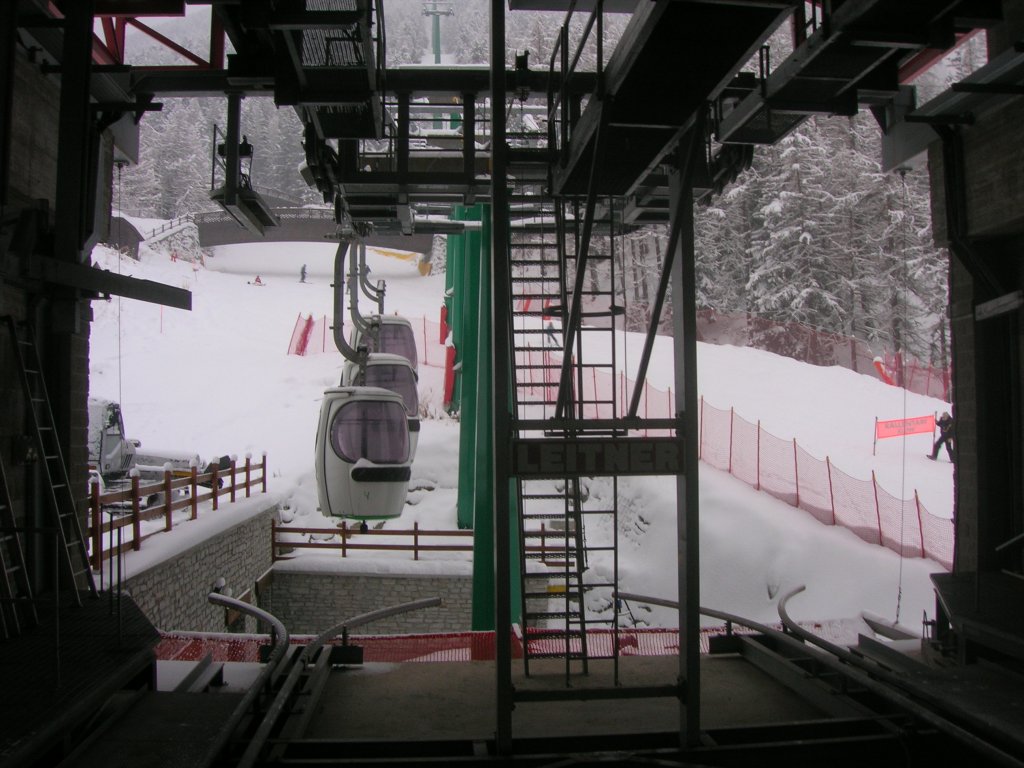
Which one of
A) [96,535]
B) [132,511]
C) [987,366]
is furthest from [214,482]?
[987,366]

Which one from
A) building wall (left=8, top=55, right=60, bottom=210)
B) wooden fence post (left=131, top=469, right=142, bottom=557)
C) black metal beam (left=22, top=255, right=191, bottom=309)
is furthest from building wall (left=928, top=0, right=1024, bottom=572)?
wooden fence post (left=131, top=469, right=142, bottom=557)

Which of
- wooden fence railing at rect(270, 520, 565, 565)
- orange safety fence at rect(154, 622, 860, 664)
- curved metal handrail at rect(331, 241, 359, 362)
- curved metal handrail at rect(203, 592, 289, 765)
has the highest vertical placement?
curved metal handrail at rect(331, 241, 359, 362)

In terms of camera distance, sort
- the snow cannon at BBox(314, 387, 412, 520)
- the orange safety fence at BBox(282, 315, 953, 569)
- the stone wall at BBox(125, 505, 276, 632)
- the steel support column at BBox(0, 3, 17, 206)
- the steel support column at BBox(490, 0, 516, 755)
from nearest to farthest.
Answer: the steel support column at BBox(490, 0, 516, 755)
the steel support column at BBox(0, 3, 17, 206)
the snow cannon at BBox(314, 387, 412, 520)
the stone wall at BBox(125, 505, 276, 632)
the orange safety fence at BBox(282, 315, 953, 569)

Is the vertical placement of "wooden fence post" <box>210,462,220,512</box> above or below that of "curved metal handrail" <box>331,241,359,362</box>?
below

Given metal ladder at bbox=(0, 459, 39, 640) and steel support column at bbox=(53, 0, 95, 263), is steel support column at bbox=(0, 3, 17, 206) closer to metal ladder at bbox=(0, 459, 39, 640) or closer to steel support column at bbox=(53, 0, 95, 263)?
steel support column at bbox=(53, 0, 95, 263)

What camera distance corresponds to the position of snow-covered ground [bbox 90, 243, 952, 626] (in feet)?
46.4

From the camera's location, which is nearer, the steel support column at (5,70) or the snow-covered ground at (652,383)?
the steel support column at (5,70)

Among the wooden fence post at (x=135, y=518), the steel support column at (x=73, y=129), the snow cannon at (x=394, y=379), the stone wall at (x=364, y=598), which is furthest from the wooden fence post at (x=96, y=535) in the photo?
the stone wall at (x=364, y=598)

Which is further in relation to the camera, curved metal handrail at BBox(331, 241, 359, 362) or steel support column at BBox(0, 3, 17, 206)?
curved metal handrail at BBox(331, 241, 359, 362)

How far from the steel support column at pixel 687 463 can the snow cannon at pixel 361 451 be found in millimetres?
6006

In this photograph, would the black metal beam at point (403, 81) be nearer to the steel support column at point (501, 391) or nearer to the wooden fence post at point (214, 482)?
the steel support column at point (501, 391)

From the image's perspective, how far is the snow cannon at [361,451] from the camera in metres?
9.89

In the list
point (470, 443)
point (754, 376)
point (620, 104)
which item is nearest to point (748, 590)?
point (470, 443)

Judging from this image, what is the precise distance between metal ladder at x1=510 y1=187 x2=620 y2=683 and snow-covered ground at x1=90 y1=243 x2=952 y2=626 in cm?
195
